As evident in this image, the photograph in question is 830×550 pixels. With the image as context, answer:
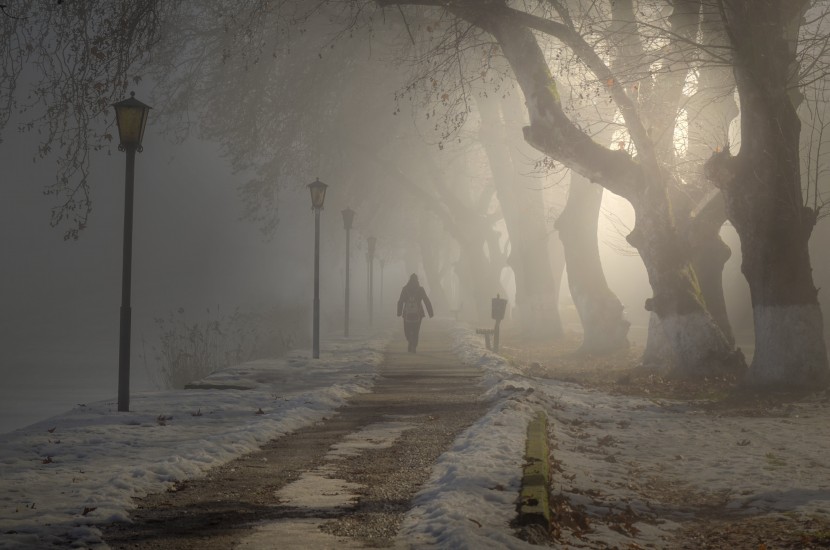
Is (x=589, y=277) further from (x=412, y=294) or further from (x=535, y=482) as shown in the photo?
(x=535, y=482)

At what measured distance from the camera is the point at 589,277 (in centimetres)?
2159

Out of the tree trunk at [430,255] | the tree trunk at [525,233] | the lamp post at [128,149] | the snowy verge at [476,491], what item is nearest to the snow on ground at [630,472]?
the snowy verge at [476,491]

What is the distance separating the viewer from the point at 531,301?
27.9 metres

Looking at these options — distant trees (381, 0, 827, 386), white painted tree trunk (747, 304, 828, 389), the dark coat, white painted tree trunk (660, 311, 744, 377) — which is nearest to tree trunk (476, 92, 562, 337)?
the dark coat

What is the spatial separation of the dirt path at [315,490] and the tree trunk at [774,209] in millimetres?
4592

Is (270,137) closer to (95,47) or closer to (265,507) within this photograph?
(95,47)

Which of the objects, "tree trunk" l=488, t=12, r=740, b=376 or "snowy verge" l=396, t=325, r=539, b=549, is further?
"tree trunk" l=488, t=12, r=740, b=376

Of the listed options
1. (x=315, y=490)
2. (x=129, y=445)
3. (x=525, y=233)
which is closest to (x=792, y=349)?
(x=315, y=490)

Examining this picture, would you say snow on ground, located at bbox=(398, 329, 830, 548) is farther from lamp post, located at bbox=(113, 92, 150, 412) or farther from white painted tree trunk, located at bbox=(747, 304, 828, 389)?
lamp post, located at bbox=(113, 92, 150, 412)

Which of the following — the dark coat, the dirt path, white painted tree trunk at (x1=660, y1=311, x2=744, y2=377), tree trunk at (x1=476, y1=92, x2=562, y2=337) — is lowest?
the dirt path

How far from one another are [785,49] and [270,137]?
52.4ft

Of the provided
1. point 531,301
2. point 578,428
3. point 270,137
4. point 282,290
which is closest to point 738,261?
point 531,301

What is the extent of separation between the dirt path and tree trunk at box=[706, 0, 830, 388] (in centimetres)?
459

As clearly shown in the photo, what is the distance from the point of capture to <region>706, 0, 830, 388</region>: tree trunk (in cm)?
1220
